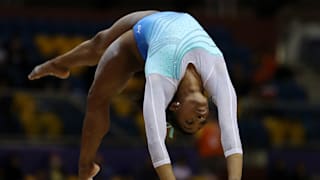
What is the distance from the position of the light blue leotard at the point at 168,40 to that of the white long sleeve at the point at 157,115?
72mm

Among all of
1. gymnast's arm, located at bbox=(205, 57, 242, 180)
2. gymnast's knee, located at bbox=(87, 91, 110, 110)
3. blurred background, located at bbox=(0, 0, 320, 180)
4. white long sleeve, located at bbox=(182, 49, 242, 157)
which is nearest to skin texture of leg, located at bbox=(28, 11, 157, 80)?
gymnast's knee, located at bbox=(87, 91, 110, 110)

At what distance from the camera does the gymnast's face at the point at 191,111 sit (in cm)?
411

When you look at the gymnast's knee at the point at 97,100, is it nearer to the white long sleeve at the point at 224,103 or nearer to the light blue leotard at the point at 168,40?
the light blue leotard at the point at 168,40

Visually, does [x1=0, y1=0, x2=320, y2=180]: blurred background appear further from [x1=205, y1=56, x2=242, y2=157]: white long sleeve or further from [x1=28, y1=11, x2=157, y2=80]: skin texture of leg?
[x1=205, y1=56, x2=242, y2=157]: white long sleeve

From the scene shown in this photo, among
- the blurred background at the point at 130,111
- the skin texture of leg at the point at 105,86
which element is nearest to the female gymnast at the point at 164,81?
the skin texture of leg at the point at 105,86

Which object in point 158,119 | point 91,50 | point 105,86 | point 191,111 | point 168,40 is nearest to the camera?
point 158,119

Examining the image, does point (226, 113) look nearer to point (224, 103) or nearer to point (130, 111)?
point (224, 103)

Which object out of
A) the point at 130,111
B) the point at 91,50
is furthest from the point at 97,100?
the point at 130,111

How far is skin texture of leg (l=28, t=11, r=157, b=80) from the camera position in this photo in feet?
16.4

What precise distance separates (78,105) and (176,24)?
568cm

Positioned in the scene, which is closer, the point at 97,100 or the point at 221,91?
the point at 221,91

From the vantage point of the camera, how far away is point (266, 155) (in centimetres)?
1042

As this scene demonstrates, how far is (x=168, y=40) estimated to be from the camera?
172 inches

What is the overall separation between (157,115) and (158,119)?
22 mm
